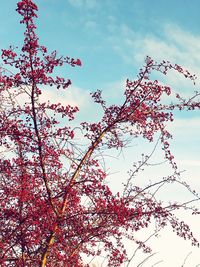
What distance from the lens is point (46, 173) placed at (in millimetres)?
9320

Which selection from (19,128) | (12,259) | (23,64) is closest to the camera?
(23,64)

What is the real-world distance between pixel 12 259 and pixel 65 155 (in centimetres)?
277

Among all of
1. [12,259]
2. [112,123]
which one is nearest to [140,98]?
[112,123]

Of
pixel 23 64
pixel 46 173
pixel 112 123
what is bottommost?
pixel 46 173

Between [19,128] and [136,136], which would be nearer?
[19,128]

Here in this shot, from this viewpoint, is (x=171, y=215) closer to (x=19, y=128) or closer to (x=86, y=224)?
(x=86, y=224)

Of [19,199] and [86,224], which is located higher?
[19,199]

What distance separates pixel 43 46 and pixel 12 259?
4.94m

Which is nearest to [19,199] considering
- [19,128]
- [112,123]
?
[19,128]

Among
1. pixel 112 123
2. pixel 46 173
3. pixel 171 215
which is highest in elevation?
pixel 112 123

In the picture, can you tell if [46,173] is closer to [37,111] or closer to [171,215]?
[37,111]

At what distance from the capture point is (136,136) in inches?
402

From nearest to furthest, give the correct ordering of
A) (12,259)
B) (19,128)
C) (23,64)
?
(23,64), (19,128), (12,259)

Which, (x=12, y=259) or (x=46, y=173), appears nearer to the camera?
(x=46, y=173)
